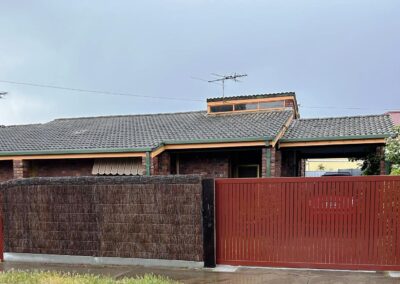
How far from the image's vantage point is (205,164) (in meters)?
14.4

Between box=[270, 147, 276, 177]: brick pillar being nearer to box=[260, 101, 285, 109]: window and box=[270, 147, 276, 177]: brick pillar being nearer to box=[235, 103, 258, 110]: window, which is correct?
box=[260, 101, 285, 109]: window

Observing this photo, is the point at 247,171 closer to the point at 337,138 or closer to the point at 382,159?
the point at 337,138

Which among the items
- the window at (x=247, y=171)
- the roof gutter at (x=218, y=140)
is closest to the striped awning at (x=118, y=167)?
the roof gutter at (x=218, y=140)

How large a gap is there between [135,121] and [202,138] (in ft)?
20.2

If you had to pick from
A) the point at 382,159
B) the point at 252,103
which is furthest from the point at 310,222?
the point at 252,103

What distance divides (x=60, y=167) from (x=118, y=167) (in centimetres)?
254

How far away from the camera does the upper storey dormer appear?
16938 millimetres

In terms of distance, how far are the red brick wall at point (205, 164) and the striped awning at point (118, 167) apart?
173 centimetres

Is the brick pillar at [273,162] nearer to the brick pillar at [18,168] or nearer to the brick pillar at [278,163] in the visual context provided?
the brick pillar at [278,163]

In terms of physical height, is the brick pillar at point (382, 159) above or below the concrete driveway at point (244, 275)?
above

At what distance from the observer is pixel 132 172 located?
13.5 m

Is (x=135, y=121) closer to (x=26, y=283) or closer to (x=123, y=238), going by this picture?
(x=123, y=238)

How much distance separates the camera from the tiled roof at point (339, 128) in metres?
12.8

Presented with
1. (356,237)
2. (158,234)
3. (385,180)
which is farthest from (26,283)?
(385,180)
